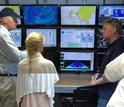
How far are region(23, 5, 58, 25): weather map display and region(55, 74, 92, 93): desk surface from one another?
2.24 ft

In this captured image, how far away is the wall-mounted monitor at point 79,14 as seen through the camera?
407 cm

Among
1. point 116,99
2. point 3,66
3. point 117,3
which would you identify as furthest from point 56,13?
point 116,99

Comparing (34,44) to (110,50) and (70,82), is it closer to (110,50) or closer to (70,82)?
(110,50)

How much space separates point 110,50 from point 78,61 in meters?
1.07

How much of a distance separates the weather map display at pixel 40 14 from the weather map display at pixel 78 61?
0.43 meters

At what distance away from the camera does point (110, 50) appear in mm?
3109

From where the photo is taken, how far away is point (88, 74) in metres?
4.18

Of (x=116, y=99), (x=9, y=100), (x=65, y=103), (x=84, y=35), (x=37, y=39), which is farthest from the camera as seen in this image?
(x=84, y=35)

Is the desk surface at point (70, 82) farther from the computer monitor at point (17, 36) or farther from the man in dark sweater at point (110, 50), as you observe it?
the computer monitor at point (17, 36)

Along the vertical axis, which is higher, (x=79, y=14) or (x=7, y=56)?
(x=79, y=14)

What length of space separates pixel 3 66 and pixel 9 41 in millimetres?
316

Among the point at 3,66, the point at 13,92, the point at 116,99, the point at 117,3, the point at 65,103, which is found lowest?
the point at 65,103

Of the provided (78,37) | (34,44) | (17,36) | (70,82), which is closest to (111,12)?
(78,37)

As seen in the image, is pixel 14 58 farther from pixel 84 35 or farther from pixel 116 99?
pixel 116 99
